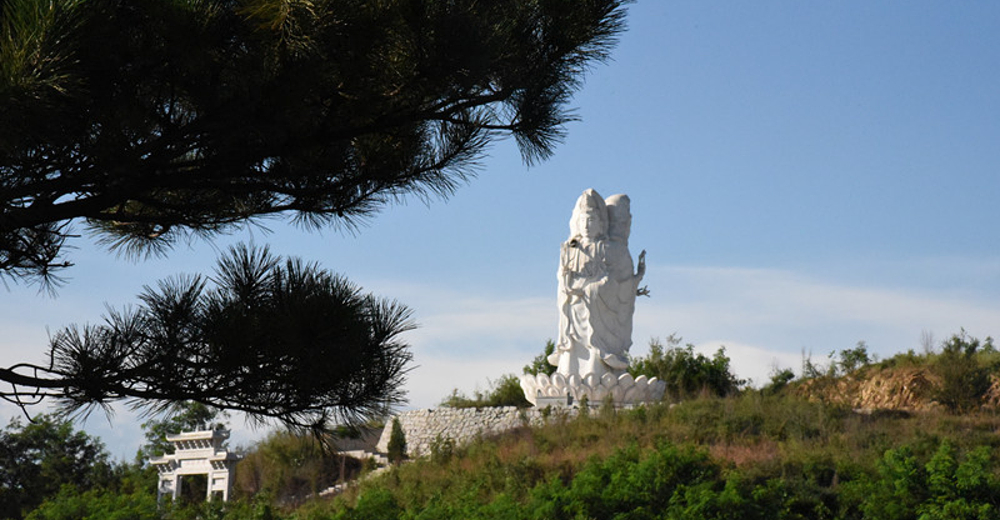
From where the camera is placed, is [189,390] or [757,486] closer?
[189,390]

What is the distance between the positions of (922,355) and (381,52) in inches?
639

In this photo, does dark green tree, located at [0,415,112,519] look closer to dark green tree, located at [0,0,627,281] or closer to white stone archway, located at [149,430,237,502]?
white stone archway, located at [149,430,237,502]

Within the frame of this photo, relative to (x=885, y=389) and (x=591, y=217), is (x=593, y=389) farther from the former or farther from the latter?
(x=885, y=389)

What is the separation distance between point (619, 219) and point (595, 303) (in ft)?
4.94

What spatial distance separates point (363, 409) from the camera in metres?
6.03

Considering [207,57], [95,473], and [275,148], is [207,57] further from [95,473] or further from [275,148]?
[95,473]

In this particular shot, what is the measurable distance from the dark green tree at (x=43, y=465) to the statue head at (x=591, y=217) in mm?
10649

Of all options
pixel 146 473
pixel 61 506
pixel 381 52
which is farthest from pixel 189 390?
pixel 146 473

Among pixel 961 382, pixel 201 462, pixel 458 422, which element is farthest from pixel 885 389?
pixel 201 462

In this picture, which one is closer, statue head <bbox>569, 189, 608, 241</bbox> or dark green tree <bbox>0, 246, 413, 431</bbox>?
dark green tree <bbox>0, 246, 413, 431</bbox>

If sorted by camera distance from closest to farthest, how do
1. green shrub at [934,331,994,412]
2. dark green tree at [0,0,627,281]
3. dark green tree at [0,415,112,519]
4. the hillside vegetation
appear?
1. dark green tree at [0,0,627,281]
2. the hillside vegetation
3. green shrub at [934,331,994,412]
4. dark green tree at [0,415,112,519]

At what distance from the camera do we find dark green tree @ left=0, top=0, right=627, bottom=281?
516 centimetres

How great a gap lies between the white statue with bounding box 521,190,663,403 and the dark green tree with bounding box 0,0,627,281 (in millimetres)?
11478

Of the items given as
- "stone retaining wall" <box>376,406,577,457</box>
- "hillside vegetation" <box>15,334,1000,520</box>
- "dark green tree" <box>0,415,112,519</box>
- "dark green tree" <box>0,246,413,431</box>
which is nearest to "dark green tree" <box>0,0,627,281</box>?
"dark green tree" <box>0,246,413,431</box>
